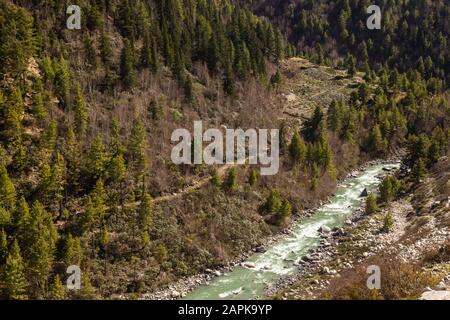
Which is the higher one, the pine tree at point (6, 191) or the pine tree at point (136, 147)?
the pine tree at point (136, 147)

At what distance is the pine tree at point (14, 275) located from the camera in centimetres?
4334

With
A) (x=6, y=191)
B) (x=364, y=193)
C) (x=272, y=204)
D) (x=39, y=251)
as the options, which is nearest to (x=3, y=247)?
(x=39, y=251)

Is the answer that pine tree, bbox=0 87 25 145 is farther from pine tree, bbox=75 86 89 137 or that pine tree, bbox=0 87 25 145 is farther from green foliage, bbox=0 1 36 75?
pine tree, bbox=75 86 89 137

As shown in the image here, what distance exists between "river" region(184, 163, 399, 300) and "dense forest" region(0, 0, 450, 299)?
3.06 meters

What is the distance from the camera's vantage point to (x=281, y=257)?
59.1 meters

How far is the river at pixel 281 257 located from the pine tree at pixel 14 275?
17650 millimetres

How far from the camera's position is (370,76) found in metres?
129

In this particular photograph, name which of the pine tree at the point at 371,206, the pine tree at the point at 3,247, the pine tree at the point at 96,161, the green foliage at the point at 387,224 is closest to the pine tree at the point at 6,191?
A: the pine tree at the point at 3,247

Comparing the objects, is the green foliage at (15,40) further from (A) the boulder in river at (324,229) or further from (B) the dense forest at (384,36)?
(B) the dense forest at (384,36)
